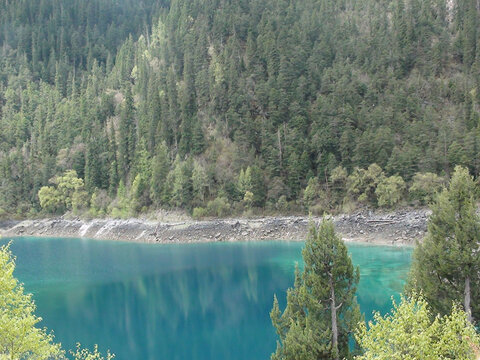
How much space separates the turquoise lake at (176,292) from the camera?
28.9 m

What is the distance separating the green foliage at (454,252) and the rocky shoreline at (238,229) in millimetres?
42687

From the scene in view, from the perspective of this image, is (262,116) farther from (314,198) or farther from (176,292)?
(176,292)

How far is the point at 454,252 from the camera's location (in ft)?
57.0

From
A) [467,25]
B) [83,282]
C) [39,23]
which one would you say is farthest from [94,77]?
[467,25]

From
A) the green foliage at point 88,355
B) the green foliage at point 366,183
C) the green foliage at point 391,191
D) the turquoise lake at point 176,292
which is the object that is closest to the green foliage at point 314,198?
the green foliage at point 366,183

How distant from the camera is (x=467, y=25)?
91.2 meters

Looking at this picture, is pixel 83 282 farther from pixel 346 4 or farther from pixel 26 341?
pixel 346 4

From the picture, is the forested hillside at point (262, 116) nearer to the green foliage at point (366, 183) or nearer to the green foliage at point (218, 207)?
the green foliage at point (218, 207)

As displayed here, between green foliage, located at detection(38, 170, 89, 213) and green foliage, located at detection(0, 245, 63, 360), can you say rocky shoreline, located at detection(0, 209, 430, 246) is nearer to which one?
green foliage, located at detection(38, 170, 89, 213)

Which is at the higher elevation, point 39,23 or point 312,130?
point 39,23

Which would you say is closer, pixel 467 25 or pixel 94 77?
pixel 467 25

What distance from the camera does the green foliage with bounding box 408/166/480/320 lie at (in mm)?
17406

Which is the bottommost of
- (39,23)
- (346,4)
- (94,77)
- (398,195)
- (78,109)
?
(398,195)

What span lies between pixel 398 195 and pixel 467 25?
162 ft
